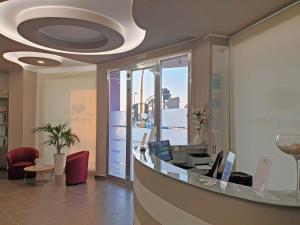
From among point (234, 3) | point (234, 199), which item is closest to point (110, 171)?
point (234, 3)

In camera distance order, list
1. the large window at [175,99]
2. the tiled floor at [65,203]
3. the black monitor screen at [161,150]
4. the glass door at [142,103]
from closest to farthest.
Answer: the black monitor screen at [161,150], the tiled floor at [65,203], the large window at [175,99], the glass door at [142,103]

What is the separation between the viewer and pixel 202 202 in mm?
1808

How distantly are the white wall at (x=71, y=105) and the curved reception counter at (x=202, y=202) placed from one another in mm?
5237

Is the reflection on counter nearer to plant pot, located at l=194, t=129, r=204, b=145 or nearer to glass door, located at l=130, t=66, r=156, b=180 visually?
plant pot, located at l=194, t=129, r=204, b=145

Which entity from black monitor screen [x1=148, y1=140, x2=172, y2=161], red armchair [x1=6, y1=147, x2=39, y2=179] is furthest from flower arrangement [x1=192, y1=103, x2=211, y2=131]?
red armchair [x1=6, y1=147, x2=39, y2=179]

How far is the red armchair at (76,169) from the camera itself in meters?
6.10

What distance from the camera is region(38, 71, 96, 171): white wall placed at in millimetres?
7738

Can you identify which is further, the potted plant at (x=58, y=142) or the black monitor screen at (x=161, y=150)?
the potted plant at (x=58, y=142)

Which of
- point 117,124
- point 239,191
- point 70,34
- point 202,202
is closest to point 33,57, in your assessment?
point 70,34

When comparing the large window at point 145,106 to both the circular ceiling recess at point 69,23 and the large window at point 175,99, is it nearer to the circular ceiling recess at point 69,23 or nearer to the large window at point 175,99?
the large window at point 175,99

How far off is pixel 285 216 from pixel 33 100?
7908 millimetres

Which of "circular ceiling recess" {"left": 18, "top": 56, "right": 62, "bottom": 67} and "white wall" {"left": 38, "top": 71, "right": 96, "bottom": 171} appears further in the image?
"white wall" {"left": 38, "top": 71, "right": 96, "bottom": 171}

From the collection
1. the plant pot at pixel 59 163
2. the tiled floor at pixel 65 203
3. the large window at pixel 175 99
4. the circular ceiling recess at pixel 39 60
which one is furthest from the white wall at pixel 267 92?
the plant pot at pixel 59 163

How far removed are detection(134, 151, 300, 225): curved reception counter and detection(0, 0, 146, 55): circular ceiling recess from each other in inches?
92.7
